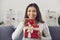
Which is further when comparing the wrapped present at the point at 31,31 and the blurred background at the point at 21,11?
the blurred background at the point at 21,11

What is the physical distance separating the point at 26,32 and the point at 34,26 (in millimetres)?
130

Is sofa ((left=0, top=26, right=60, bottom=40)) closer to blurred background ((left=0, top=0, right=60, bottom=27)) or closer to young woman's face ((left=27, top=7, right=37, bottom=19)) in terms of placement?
young woman's face ((left=27, top=7, right=37, bottom=19))

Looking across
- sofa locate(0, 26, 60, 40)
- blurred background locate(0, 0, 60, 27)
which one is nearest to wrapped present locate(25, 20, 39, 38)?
sofa locate(0, 26, 60, 40)

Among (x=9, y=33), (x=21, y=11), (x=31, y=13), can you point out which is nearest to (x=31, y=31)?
(x=31, y=13)

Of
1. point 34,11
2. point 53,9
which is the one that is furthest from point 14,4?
point 34,11

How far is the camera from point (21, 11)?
308cm

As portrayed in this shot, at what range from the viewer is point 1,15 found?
3090 mm

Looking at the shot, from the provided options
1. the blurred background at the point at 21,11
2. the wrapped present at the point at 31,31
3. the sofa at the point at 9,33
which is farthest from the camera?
the blurred background at the point at 21,11

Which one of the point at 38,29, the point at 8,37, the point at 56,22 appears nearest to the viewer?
the point at 38,29

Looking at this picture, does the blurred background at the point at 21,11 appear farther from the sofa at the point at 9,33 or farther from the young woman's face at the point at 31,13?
the young woman's face at the point at 31,13

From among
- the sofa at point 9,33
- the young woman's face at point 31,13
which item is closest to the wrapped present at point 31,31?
the young woman's face at point 31,13

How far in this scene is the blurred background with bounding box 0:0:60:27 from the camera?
3.04 m

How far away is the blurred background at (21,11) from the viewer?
120 inches

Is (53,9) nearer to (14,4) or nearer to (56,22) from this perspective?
(56,22)
